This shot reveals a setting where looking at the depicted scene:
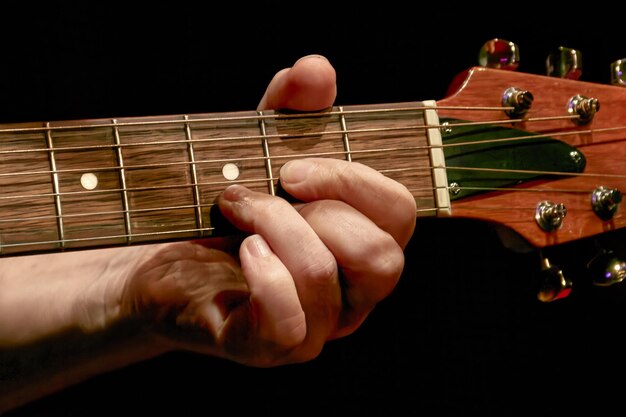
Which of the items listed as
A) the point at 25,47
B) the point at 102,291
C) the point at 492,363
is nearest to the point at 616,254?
the point at 492,363

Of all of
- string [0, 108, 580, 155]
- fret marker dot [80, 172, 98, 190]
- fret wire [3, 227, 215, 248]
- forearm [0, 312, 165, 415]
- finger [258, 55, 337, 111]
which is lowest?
forearm [0, 312, 165, 415]

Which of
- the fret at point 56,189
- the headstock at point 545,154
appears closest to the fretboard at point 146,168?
the fret at point 56,189

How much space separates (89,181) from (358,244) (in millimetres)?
289

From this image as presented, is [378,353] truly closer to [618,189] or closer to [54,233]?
[618,189]

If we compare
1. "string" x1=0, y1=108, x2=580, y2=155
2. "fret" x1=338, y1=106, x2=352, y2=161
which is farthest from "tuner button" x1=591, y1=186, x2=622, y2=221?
"fret" x1=338, y1=106, x2=352, y2=161

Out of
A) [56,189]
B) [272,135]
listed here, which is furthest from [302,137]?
[56,189]

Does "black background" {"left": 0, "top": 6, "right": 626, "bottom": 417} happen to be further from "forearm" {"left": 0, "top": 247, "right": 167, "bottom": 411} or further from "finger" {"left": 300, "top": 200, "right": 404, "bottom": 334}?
"finger" {"left": 300, "top": 200, "right": 404, "bottom": 334}

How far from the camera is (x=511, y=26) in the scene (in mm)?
1115

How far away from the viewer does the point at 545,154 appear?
738 mm

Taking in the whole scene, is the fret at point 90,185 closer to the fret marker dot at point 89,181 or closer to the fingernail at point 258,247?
the fret marker dot at point 89,181

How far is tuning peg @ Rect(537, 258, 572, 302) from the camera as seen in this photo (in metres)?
Result: 0.74

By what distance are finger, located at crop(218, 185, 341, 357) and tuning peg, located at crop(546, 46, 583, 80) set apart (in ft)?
1.46

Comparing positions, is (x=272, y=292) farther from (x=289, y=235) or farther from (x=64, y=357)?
(x=64, y=357)

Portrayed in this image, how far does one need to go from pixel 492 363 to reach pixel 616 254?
0.39m
